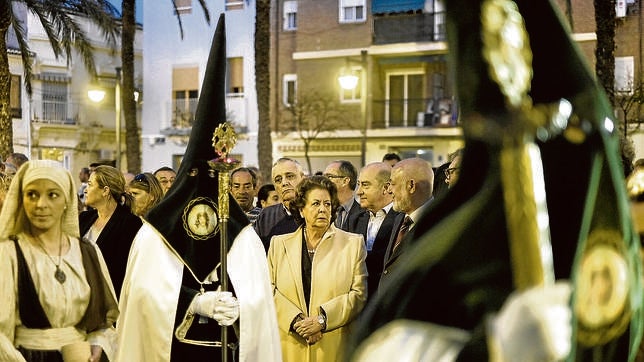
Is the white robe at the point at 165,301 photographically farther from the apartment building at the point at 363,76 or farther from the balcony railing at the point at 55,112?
the balcony railing at the point at 55,112

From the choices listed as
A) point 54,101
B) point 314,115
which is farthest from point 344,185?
point 54,101

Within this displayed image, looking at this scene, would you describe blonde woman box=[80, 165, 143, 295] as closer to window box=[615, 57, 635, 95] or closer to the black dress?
the black dress

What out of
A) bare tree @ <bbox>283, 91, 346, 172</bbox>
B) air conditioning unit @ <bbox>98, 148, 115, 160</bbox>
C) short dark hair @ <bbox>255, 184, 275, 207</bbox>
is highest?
bare tree @ <bbox>283, 91, 346, 172</bbox>

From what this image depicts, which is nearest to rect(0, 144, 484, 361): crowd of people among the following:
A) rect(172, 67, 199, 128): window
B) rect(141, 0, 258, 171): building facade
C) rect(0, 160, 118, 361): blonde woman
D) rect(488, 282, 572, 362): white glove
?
rect(0, 160, 118, 361): blonde woman

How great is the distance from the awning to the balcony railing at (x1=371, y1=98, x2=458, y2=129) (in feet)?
10.5

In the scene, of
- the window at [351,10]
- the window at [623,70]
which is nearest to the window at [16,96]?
the window at [351,10]

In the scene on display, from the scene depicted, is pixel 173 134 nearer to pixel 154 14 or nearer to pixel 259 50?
pixel 154 14

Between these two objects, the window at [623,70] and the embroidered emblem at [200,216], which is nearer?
the embroidered emblem at [200,216]

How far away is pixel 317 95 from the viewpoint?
1214 inches

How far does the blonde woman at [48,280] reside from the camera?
425cm

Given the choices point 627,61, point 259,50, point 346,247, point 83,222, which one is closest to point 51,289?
point 346,247

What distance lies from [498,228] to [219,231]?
4.25 meters

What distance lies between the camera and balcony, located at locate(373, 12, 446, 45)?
30.1 meters

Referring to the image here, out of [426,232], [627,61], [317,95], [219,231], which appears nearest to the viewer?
[426,232]
